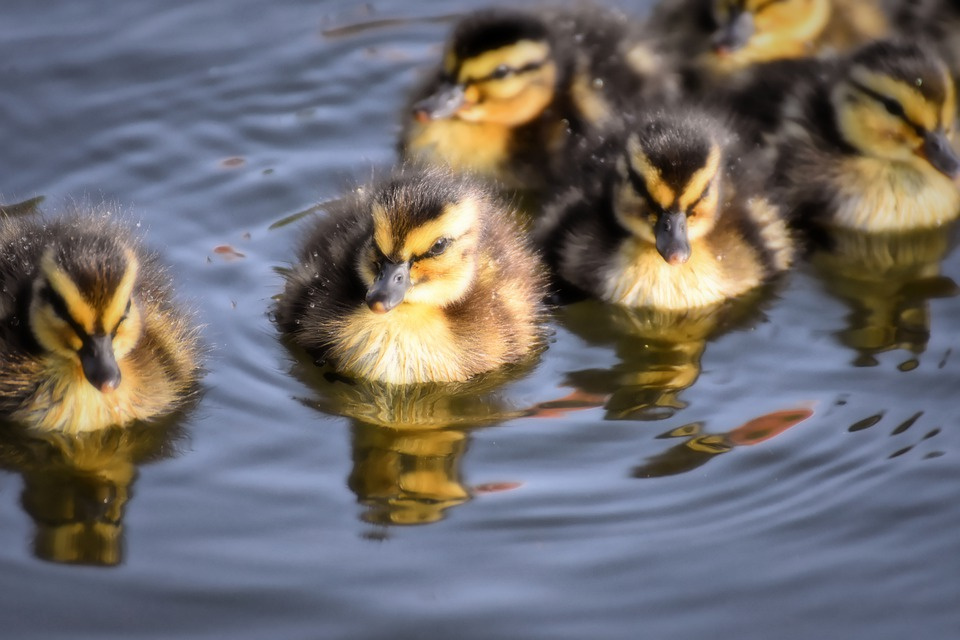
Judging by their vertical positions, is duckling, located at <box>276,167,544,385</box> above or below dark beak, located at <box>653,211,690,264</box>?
below

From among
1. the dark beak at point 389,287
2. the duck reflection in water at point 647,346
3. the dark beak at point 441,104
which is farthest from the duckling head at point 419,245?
the dark beak at point 441,104

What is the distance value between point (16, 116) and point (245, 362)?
2.10 metres

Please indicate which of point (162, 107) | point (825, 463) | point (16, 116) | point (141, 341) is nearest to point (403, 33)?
point (162, 107)

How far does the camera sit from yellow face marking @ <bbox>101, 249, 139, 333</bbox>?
4.21 meters

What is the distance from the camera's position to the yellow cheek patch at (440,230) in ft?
14.7

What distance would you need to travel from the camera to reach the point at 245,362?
4871mm

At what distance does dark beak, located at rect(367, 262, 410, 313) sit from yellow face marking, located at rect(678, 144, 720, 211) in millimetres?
973

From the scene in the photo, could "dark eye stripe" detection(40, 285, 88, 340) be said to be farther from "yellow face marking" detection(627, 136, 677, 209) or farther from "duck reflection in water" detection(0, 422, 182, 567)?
"yellow face marking" detection(627, 136, 677, 209)

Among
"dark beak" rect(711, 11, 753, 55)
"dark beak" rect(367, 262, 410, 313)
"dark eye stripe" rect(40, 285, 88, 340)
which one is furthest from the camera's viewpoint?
"dark beak" rect(711, 11, 753, 55)

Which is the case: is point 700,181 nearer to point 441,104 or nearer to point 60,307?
point 441,104

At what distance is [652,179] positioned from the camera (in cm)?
491

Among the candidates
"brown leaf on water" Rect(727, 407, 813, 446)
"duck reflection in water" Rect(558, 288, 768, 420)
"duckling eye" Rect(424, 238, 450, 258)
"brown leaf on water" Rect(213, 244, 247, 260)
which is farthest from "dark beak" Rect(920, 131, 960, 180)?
"brown leaf on water" Rect(213, 244, 247, 260)

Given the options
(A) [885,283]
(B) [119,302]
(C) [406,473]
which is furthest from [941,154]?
(B) [119,302]

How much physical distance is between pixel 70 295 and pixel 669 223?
1.88 metres
